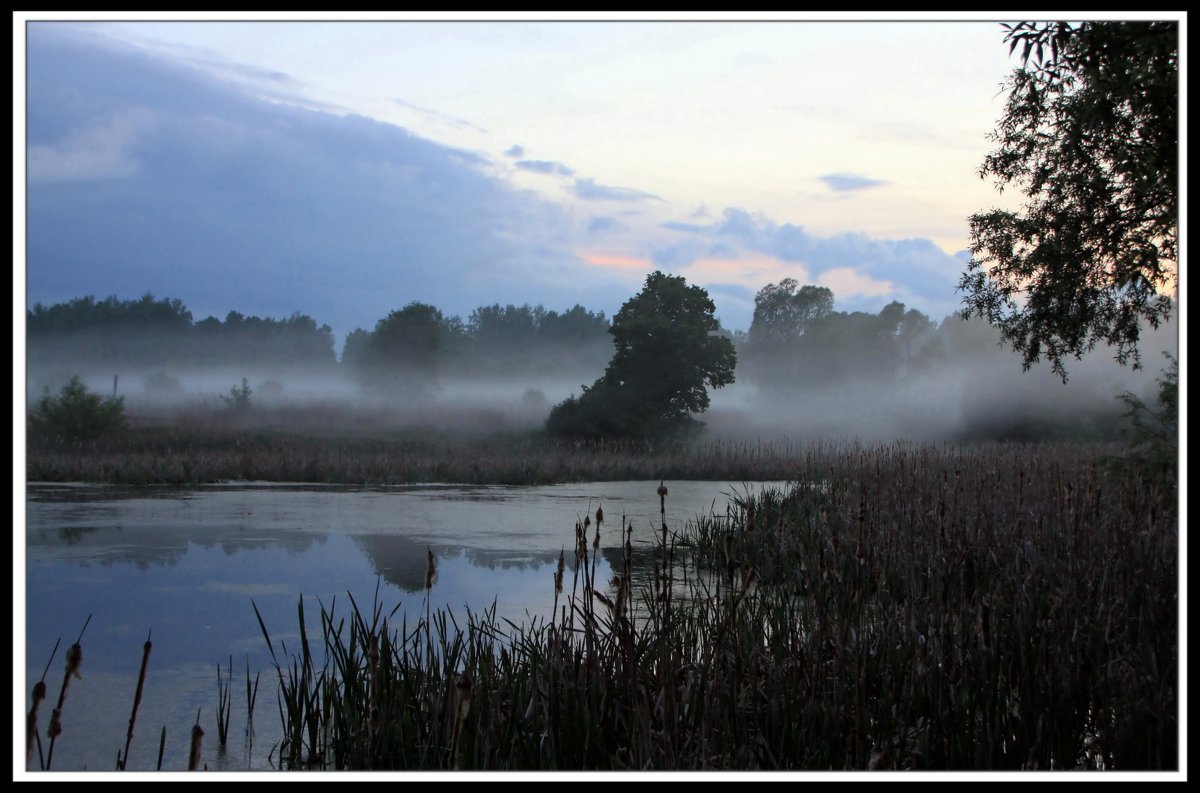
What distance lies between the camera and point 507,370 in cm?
3334

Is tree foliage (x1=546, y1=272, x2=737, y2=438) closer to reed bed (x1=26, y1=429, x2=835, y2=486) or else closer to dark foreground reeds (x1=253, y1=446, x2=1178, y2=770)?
reed bed (x1=26, y1=429, x2=835, y2=486)

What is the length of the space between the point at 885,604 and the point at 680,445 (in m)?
18.2

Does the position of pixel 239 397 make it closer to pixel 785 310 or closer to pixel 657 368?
pixel 657 368

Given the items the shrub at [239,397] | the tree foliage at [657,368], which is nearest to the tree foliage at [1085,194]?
the tree foliage at [657,368]

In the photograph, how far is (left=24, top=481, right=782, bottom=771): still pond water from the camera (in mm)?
3660

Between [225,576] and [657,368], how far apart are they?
18.1 meters

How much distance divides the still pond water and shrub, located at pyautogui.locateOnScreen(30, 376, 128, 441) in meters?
3.71

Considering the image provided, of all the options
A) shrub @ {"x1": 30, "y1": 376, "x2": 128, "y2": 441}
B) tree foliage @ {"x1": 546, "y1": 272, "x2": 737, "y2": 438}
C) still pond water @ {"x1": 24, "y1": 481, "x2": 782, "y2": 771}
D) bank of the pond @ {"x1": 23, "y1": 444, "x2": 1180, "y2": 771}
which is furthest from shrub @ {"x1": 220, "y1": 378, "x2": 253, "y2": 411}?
bank of the pond @ {"x1": 23, "y1": 444, "x2": 1180, "y2": 771}

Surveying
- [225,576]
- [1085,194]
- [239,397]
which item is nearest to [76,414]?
[239,397]

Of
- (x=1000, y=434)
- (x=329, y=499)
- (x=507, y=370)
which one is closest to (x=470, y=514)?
(x=329, y=499)

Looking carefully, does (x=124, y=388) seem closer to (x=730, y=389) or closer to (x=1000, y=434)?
(x=730, y=389)

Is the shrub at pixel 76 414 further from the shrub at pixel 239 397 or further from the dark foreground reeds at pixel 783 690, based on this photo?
the dark foreground reeds at pixel 783 690

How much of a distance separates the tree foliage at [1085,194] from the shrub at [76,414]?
43.9ft
